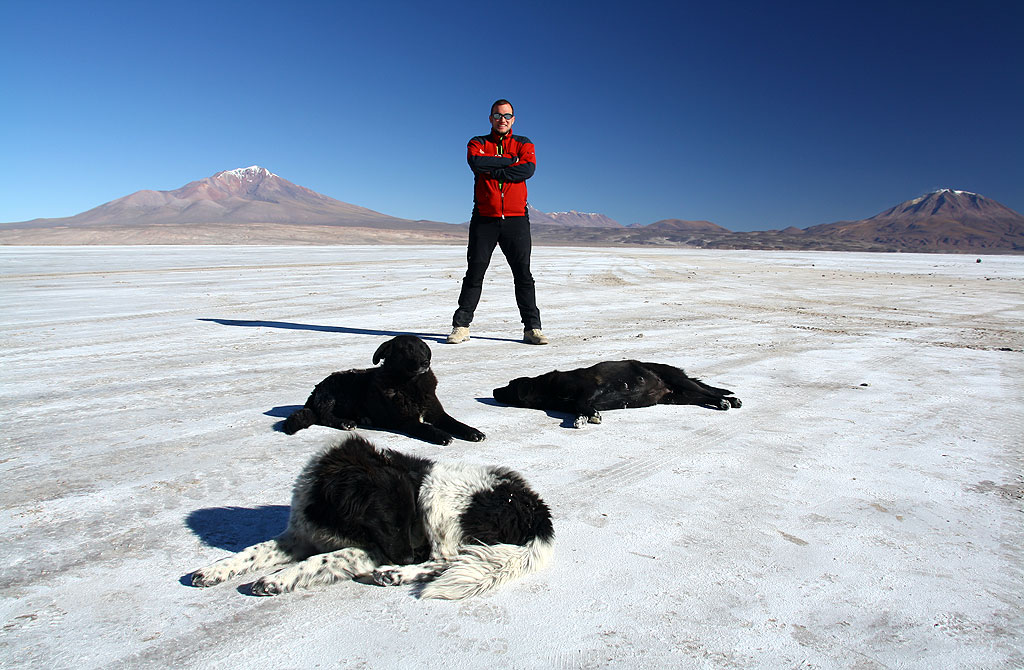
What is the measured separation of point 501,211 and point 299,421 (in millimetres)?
4673

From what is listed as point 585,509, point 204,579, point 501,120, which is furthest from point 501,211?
point 204,579

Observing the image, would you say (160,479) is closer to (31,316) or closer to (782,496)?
(782,496)

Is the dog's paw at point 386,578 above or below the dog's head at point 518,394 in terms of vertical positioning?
below

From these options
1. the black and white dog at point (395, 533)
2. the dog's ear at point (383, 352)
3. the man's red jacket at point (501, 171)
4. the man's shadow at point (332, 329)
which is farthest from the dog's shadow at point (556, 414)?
the man's red jacket at point (501, 171)

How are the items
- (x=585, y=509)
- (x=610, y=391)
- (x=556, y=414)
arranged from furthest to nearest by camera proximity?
(x=610, y=391), (x=556, y=414), (x=585, y=509)

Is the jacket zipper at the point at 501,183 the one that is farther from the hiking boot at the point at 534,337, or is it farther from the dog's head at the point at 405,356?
the dog's head at the point at 405,356

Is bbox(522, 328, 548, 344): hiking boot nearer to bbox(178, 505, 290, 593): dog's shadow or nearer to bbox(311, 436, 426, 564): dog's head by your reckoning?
bbox(178, 505, 290, 593): dog's shadow

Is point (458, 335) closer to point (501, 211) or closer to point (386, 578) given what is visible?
point (501, 211)

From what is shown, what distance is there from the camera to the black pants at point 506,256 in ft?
27.0

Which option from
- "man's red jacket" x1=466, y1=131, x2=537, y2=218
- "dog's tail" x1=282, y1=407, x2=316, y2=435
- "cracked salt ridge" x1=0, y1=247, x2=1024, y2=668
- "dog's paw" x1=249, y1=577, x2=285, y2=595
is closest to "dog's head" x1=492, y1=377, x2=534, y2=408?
"cracked salt ridge" x1=0, y1=247, x2=1024, y2=668

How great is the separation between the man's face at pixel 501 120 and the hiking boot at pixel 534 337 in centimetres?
262

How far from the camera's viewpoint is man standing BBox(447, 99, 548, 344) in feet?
26.7

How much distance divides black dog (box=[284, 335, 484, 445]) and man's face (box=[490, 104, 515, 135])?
15.2 ft

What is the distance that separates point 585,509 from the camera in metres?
3.25
